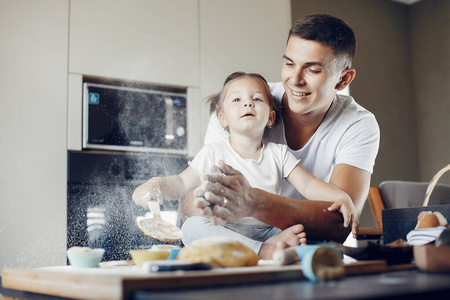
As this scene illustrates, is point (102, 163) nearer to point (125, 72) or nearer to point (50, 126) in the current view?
point (50, 126)

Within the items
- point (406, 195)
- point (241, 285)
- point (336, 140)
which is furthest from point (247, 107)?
point (406, 195)

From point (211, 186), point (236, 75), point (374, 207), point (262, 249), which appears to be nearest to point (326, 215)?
point (262, 249)

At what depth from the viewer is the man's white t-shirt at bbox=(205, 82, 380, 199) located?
59.7 inches

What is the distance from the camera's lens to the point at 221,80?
2.24 metres

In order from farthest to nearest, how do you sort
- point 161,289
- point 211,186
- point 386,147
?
1. point 386,147
2. point 211,186
3. point 161,289

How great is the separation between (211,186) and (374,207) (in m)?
1.46

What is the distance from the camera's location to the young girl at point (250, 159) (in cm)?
127

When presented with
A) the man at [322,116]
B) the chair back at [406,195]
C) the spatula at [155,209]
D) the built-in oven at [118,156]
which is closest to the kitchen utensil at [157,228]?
the spatula at [155,209]

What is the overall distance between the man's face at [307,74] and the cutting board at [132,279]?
33.3 inches

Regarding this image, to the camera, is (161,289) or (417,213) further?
(417,213)

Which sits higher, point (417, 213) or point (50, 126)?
point (50, 126)

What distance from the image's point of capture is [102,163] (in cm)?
194

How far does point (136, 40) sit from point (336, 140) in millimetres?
972

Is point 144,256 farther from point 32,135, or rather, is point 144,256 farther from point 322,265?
point 32,135
